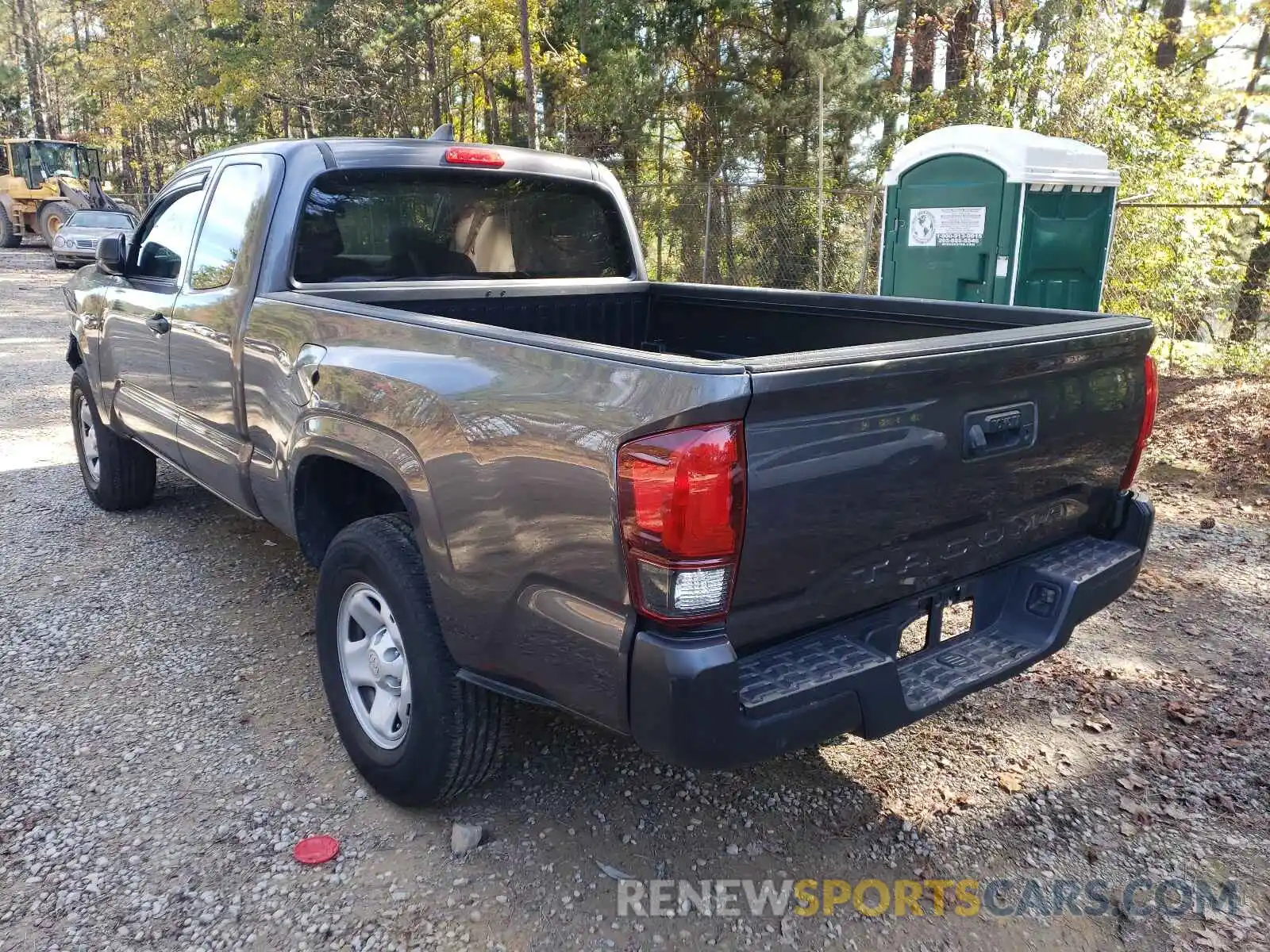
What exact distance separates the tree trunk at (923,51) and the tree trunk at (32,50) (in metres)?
42.7

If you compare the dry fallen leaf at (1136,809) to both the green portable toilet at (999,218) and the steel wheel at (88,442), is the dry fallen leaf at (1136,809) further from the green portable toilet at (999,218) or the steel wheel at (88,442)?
the steel wheel at (88,442)

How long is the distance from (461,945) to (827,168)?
17487 mm

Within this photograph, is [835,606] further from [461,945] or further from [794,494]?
[461,945]

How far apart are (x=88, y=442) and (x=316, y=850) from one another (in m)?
4.03

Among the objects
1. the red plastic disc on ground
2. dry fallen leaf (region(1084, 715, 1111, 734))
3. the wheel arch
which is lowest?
the red plastic disc on ground

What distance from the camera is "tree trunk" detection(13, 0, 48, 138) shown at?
44.8 m

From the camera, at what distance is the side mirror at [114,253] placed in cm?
454

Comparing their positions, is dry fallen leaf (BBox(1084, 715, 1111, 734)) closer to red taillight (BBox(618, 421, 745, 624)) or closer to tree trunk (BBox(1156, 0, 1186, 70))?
red taillight (BBox(618, 421, 745, 624))

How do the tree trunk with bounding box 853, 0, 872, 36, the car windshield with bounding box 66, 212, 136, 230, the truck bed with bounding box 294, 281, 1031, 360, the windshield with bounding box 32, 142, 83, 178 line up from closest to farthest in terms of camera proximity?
1. the truck bed with bounding box 294, 281, 1031, 360
2. the tree trunk with bounding box 853, 0, 872, 36
3. the car windshield with bounding box 66, 212, 136, 230
4. the windshield with bounding box 32, 142, 83, 178

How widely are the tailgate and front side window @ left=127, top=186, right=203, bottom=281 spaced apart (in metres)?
3.22

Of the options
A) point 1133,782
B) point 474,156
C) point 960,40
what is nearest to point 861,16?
point 960,40

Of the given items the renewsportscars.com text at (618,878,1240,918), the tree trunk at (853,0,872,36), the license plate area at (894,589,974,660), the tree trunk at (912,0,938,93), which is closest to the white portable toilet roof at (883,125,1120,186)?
the license plate area at (894,589,974,660)

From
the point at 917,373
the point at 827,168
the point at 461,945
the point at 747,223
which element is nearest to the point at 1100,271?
the point at 917,373

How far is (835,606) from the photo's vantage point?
7.45 feet
